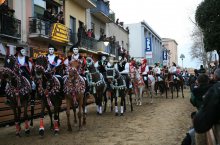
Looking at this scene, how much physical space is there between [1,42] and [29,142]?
10.5 meters

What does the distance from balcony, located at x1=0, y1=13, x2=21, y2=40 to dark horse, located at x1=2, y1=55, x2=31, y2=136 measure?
8.85 m

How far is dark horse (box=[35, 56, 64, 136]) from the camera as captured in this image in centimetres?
1057

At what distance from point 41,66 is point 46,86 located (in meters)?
0.68

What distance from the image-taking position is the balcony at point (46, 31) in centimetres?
2294

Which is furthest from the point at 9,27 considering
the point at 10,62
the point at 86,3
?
the point at 86,3

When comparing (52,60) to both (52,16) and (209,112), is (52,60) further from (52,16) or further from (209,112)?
(52,16)

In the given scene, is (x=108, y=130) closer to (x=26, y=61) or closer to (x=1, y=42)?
(x=26, y=61)

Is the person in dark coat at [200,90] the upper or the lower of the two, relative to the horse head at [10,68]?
lower

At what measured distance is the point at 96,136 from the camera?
10.5 m

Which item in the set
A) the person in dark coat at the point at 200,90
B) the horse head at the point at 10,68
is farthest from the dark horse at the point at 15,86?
the person in dark coat at the point at 200,90

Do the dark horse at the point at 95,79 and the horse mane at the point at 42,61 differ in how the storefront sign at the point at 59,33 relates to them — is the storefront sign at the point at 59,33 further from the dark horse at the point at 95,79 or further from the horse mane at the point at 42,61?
the horse mane at the point at 42,61

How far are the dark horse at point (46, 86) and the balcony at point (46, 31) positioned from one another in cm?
1232

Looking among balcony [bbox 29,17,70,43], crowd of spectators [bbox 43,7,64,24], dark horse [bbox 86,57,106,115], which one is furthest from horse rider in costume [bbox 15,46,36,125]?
crowd of spectators [bbox 43,7,64,24]

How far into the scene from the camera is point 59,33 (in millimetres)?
25625
